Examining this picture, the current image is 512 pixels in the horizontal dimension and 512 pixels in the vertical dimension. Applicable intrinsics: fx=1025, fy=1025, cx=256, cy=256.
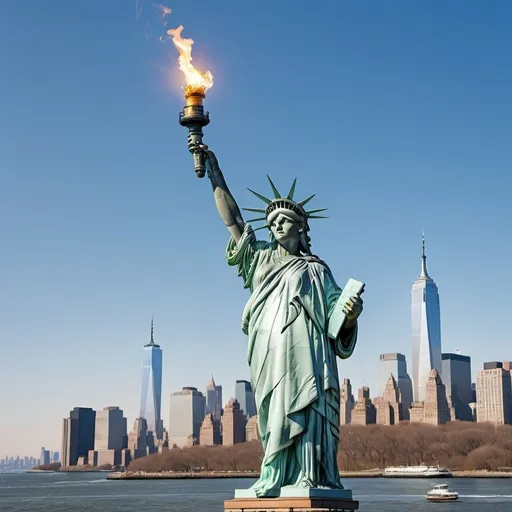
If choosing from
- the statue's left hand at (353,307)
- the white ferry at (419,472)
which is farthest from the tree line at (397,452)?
the statue's left hand at (353,307)

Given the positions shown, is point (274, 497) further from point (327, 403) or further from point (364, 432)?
point (364, 432)

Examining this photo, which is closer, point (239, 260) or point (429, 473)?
point (239, 260)

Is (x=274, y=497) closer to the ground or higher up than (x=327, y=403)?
closer to the ground

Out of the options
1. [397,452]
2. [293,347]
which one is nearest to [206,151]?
[293,347]

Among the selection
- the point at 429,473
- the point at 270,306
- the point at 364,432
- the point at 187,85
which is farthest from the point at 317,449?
the point at 364,432

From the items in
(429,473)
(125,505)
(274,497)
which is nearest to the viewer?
(274,497)

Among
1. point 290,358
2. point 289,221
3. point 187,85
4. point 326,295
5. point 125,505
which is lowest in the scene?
point 125,505

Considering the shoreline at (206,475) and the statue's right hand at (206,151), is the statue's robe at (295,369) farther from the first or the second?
the shoreline at (206,475)

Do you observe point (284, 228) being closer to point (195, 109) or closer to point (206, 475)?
point (195, 109)
